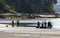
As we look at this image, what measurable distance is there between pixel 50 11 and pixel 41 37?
134 metres

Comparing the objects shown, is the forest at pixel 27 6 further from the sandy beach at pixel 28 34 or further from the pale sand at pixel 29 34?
the sandy beach at pixel 28 34

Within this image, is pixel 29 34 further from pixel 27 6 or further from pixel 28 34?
pixel 27 6

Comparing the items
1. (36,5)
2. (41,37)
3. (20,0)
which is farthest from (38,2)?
(41,37)

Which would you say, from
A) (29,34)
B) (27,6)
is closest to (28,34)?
(29,34)

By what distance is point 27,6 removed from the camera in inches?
6033

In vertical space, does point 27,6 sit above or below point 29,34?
below

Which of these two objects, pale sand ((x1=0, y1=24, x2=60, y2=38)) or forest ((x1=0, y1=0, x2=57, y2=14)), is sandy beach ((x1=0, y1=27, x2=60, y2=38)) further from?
forest ((x1=0, y1=0, x2=57, y2=14))

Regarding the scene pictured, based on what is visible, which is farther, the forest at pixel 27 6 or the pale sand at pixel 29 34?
the forest at pixel 27 6

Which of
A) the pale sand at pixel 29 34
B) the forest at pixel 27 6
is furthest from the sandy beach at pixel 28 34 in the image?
the forest at pixel 27 6

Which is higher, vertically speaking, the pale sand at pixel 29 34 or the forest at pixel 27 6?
the pale sand at pixel 29 34

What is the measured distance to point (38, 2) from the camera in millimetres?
159000

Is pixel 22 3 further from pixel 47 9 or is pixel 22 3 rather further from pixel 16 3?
pixel 47 9

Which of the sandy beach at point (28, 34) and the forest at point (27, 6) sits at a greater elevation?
the sandy beach at point (28, 34)

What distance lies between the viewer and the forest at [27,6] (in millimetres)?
138637
